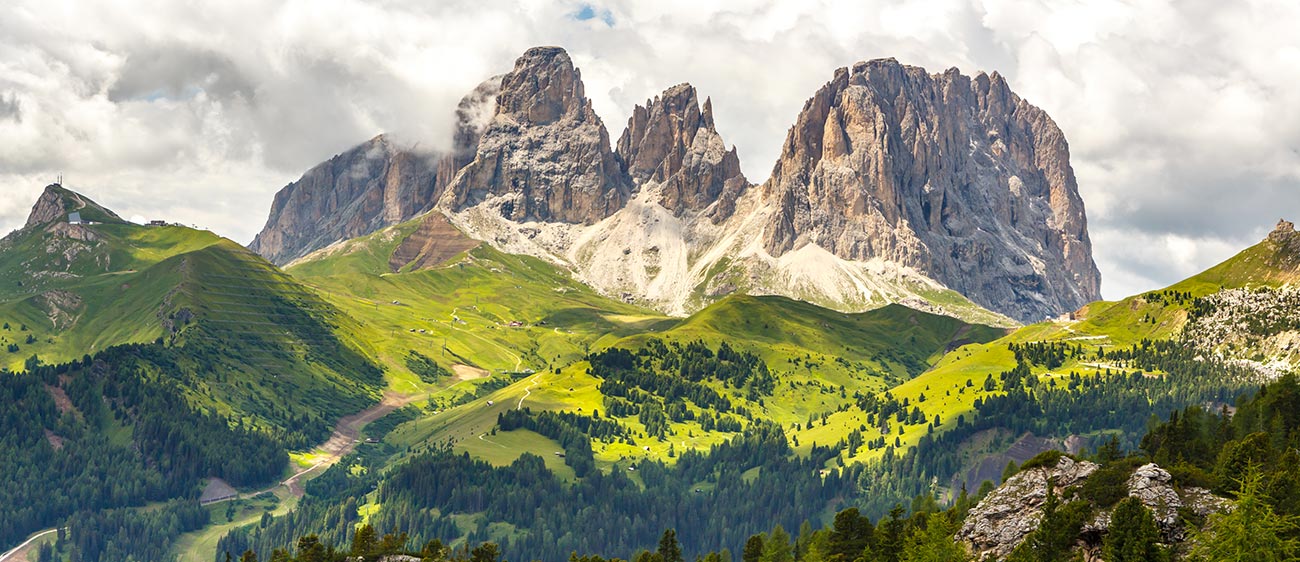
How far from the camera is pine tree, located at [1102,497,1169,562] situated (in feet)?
345

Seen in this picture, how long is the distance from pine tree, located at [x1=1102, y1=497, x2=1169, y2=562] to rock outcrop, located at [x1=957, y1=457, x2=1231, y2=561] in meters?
2.15

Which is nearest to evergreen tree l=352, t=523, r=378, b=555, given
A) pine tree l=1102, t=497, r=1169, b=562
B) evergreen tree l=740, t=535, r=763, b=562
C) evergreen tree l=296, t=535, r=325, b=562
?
evergreen tree l=296, t=535, r=325, b=562

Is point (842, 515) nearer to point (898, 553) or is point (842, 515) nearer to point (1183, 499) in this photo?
point (898, 553)

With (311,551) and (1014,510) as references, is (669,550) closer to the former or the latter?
(311,551)

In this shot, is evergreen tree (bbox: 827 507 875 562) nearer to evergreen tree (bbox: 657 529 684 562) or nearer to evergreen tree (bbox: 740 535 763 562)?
evergreen tree (bbox: 740 535 763 562)

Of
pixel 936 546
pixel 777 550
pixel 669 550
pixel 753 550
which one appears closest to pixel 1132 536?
pixel 936 546

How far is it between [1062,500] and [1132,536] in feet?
53.4

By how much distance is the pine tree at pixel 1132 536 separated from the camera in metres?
105

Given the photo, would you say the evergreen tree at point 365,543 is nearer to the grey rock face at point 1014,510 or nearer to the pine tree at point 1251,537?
the grey rock face at point 1014,510

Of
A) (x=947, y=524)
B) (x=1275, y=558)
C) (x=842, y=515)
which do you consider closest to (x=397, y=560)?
(x=842, y=515)

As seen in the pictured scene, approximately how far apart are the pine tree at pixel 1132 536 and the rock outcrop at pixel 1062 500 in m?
2.15

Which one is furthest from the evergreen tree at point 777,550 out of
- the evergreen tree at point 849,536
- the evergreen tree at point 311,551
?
the evergreen tree at point 311,551

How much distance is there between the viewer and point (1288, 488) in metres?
111

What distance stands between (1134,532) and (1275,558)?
62.9 ft
